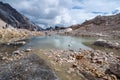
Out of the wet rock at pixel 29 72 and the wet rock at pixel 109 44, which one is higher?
the wet rock at pixel 29 72

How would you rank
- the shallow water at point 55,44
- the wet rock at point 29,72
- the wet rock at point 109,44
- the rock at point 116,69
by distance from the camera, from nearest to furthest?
1. the wet rock at point 29,72
2. the rock at point 116,69
3. the shallow water at point 55,44
4. the wet rock at point 109,44

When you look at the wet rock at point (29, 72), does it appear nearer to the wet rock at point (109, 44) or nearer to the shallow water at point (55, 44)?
the shallow water at point (55, 44)

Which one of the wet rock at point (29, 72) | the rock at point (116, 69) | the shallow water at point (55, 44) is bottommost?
the shallow water at point (55, 44)

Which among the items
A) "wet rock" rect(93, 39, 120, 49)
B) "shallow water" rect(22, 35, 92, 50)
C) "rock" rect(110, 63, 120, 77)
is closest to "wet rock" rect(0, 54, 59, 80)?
"rock" rect(110, 63, 120, 77)

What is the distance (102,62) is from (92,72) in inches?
222

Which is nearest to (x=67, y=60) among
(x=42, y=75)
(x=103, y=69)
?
(x=103, y=69)

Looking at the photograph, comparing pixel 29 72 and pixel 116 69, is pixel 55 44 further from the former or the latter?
pixel 29 72

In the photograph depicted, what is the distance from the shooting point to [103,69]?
84.1ft

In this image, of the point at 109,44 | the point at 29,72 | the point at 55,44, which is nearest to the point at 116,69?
the point at 29,72

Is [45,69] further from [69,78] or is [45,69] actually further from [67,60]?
[67,60]

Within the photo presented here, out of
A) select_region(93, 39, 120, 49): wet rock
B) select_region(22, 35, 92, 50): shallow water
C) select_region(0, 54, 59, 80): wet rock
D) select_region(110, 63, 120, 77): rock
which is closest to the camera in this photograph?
select_region(0, 54, 59, 80): wet rock

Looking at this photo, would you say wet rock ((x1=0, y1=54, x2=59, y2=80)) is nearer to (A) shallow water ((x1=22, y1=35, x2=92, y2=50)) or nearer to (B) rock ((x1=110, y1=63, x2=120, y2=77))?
(B) rock ((x1=110, y1=63, x2=120, y2=77))

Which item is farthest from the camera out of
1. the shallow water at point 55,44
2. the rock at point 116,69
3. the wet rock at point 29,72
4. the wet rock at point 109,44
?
the wet rock at point 109,44

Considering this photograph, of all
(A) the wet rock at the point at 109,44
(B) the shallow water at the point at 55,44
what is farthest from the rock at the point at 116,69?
(A) the wet rock at the point at 109,44
